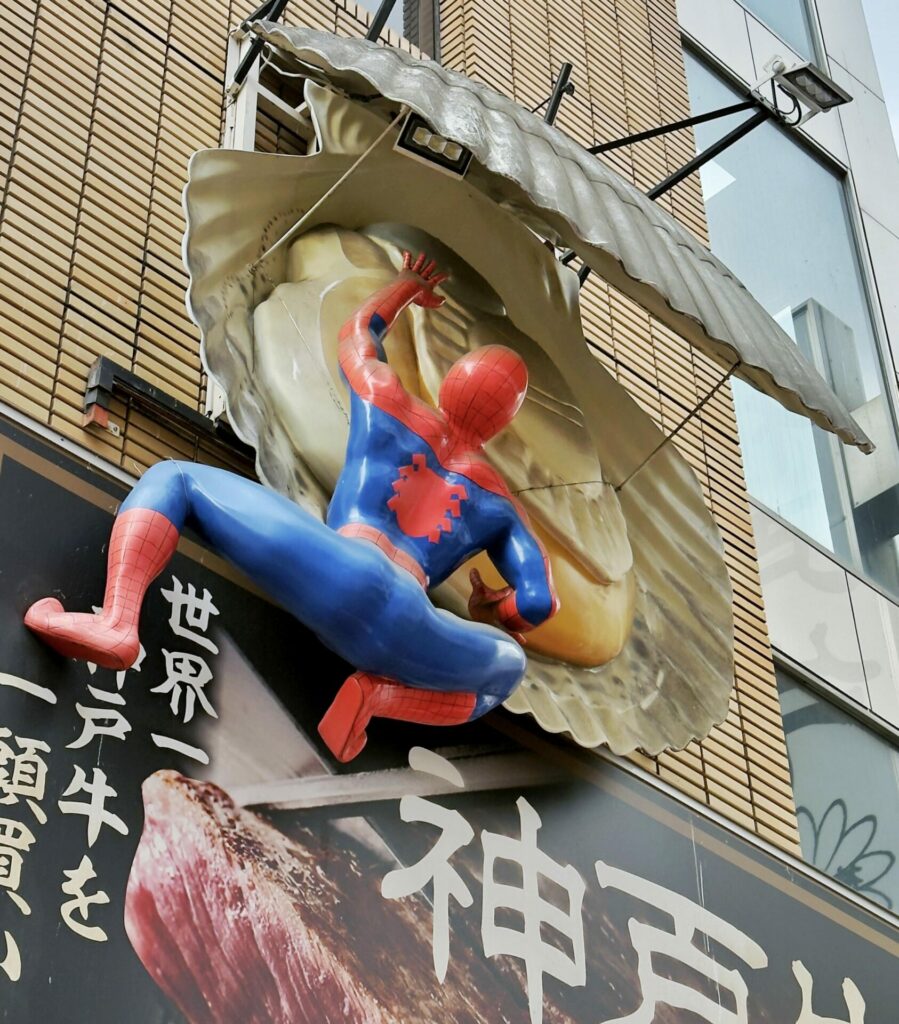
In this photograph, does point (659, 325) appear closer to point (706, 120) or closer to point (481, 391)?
point (706, 120)

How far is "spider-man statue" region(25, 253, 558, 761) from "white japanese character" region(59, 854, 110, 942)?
20.1 inches

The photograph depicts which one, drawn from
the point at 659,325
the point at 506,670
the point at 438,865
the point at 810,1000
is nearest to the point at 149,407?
the point at 506,670

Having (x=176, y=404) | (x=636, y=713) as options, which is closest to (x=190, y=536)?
(x=176, y=404)

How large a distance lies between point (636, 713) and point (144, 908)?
2.16 meters

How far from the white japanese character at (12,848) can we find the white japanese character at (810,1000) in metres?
3.03

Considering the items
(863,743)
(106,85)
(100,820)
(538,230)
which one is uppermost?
(538,230)

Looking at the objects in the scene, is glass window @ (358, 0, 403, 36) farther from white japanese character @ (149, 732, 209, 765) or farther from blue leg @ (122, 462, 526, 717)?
white japanese character @ (149, 732, 209, 765)

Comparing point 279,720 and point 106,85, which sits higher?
point 106,85

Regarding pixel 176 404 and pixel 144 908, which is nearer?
pixel 144 908

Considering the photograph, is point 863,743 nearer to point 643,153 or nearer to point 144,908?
point 643,153

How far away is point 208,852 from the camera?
428 centimetres

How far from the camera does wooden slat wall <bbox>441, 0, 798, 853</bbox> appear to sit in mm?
6578

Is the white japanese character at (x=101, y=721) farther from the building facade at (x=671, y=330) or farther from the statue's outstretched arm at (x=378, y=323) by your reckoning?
the statue's outstretched arm at (x=378, y=323)

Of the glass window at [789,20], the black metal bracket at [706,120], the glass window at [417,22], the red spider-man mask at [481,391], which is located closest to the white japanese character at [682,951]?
the red spider-man mask at [481,391]
